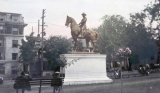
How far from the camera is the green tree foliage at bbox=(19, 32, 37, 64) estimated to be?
13956 mm

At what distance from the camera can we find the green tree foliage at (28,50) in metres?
14.0

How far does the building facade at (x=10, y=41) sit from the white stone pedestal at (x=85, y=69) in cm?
306

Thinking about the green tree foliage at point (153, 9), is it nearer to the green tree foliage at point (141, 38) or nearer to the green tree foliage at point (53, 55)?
the green tree foliage at point (141, 38)

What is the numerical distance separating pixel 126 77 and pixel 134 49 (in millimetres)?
2327

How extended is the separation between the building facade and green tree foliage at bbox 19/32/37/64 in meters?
0.27

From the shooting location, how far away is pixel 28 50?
15570mm

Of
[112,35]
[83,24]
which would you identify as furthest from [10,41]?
[112,35]

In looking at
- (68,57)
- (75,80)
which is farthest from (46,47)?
(75,80)

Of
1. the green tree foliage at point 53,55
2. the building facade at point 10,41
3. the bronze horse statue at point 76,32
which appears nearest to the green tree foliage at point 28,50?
the building facade at point 10,41

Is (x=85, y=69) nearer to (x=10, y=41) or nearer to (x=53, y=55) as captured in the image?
(x=53, y=55)

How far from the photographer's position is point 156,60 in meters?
19.0

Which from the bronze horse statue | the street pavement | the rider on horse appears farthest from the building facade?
the rider on horse

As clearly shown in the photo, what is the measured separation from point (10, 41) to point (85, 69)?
4853mm

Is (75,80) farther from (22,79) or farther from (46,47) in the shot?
(22,79)
